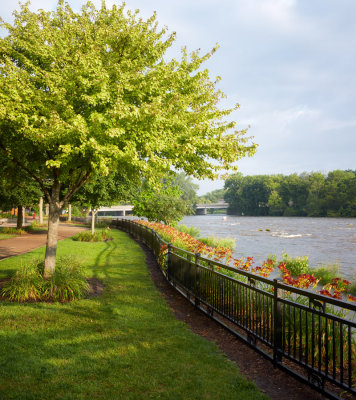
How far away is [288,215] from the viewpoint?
9888 centimetres

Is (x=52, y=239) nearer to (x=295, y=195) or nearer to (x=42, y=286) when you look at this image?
(x=42, y=286)

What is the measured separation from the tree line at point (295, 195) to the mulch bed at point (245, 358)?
70.5 m

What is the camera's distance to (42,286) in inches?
301

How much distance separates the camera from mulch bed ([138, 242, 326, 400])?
12.9ft

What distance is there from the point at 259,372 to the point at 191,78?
6.72m

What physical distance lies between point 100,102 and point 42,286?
4.50 m

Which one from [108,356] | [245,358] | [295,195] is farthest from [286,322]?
[295,195]

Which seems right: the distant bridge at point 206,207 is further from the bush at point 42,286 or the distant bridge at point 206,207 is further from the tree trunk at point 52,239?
the bush at point 42,286

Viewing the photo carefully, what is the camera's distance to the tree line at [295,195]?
87.0 meters

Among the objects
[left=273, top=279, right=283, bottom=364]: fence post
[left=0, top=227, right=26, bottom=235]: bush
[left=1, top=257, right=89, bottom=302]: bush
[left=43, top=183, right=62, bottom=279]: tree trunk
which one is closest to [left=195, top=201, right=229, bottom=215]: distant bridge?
[left=0, top=227, right=26, bottom=235]: bush

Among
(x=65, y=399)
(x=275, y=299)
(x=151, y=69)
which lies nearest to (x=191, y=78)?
(x=151, y=69)

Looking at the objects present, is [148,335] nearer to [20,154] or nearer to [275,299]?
[275,299]

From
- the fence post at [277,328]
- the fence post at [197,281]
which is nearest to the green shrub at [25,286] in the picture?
the fence post at [197,281]

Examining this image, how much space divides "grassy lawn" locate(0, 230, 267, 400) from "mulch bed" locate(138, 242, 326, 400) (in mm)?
192
